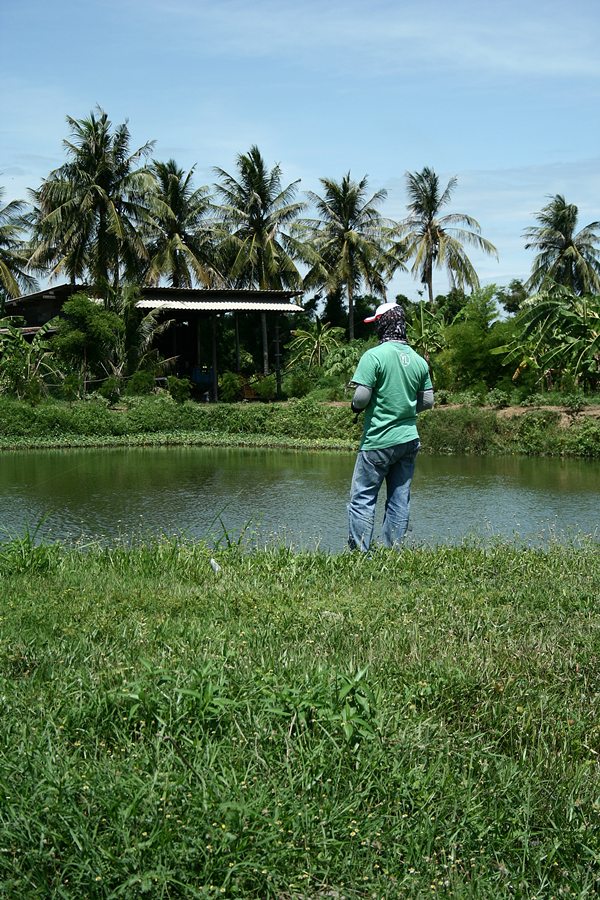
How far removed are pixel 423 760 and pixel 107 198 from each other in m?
33.7

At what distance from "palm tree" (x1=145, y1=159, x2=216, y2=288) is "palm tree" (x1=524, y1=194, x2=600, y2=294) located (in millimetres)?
16027

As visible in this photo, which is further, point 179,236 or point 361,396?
point 179,236

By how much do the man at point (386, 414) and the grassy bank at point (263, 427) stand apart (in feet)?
51.8

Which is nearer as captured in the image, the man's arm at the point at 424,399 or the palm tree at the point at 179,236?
the man's arm at the point at 424,399

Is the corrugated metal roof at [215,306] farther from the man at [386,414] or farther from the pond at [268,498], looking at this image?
the man at [386,414]

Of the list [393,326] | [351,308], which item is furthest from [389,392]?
[351,308]

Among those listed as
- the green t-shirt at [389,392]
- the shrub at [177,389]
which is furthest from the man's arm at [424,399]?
the shrub at [177,389]

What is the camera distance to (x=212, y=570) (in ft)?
19.6

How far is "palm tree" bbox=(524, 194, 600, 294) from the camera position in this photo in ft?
149

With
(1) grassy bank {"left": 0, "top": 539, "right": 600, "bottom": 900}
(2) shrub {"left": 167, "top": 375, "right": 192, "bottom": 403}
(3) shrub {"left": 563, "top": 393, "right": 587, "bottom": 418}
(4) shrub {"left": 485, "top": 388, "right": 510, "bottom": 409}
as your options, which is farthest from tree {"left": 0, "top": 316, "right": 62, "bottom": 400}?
(1) grassy bank {"left": 0, "top": 539, "right": 600, "bottom": 900}

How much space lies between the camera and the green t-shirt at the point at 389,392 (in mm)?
6852

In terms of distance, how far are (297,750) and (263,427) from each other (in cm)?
2616

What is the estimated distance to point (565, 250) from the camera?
151 feet

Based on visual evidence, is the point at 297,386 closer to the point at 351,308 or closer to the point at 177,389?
the point at 177,389
